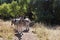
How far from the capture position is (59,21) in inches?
791

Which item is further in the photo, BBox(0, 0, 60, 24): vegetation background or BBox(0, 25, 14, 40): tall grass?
BBox(0, 0, 60, 24): vegetation background

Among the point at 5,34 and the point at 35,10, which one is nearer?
the point at 5,34

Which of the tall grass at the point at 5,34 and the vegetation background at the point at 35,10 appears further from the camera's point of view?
the vegetation background at the point at 35,10

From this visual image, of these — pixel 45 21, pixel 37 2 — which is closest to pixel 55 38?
pixel 45 21

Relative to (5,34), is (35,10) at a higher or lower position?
lower

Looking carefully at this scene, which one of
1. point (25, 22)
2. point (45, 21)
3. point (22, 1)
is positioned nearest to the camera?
point (25, 22)

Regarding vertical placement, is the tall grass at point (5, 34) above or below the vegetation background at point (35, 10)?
above

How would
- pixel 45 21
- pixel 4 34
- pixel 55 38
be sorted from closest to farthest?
pixel 4 34, pixel 55 38, pixel 45 21

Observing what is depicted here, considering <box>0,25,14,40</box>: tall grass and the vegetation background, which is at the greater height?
<box>0,25,14,40</box>: tall grass

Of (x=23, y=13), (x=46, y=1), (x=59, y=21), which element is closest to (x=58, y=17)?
(x=59, y=21)

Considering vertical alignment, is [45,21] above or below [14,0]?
below

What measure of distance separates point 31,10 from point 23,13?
0.85 meters

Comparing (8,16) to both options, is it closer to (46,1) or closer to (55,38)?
(46,1)

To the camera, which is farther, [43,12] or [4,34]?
[43,12]
